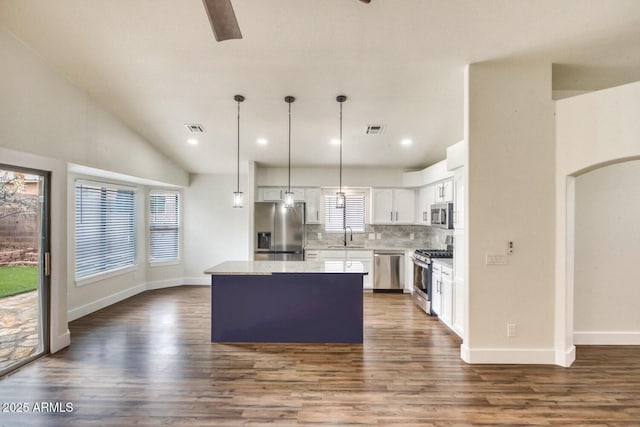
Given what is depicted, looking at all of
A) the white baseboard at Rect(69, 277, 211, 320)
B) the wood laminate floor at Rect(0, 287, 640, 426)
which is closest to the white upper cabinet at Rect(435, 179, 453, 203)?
the wood laminate floor at Rect(0, 287, 640, 426)

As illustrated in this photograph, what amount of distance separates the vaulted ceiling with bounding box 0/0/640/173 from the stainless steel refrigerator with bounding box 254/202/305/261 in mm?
2066

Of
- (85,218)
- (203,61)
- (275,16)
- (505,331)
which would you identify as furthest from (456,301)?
(85,218)

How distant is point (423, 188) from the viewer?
6648 millimetres

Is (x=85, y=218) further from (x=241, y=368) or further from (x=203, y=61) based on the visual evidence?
(x=241, y=368)

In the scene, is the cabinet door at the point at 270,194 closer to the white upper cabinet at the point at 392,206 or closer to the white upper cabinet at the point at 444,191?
the white upper cabinet at the point at 392,206

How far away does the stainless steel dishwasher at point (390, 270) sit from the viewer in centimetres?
657

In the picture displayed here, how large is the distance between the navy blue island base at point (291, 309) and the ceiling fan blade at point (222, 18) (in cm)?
265

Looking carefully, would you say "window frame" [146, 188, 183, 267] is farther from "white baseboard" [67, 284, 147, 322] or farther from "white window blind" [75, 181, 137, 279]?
"white baseboard" [67, 284, 147, 322]

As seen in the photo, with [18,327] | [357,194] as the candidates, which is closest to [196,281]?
[18,327]

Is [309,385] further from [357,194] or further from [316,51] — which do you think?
[357,194]

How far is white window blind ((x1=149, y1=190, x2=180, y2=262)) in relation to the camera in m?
6.76

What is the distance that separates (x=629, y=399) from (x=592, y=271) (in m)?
1.53

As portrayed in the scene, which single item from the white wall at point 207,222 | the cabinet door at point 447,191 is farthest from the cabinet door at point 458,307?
the white wall at point 207,222

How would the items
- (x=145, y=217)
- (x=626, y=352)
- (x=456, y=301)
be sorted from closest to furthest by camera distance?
(x=626, y=352)
(x=456, y=301)
(x=145, y=217)
